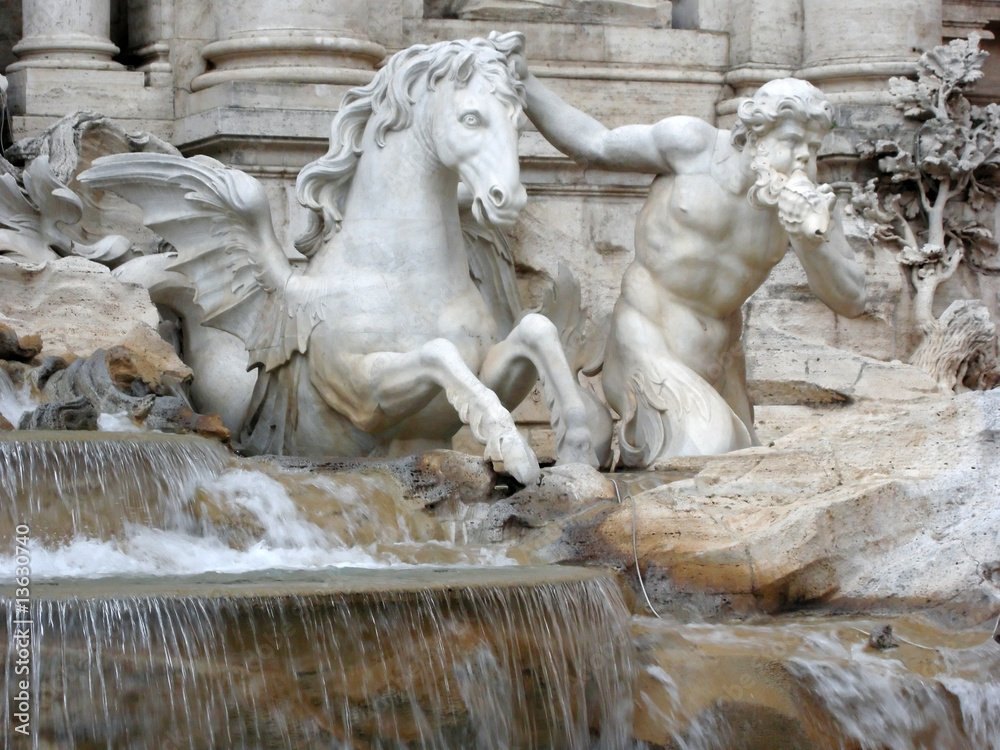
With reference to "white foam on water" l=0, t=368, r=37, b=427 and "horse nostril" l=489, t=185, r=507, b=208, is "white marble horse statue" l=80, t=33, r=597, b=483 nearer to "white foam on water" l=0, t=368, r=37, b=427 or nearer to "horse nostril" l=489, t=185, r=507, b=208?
"horse nostril" l=489, t=185, r=507, b=208

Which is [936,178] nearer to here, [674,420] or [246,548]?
[674,420]

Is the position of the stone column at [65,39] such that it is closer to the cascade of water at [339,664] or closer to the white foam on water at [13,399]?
the white foam on water at [13,399]

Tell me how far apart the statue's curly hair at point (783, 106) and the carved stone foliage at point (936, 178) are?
278cm

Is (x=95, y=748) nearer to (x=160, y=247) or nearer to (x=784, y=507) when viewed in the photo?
(x=784, y=507)

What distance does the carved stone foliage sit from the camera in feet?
32.7

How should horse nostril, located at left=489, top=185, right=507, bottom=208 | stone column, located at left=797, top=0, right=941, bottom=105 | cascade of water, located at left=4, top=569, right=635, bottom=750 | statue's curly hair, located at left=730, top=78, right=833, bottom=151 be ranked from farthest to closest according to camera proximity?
stone column, located at left=797, top=0, right=941, bottom=105
statue's curly hair, located at left=730, top=78, right=833, bottom=151
horse nostril, located at left=489, top=185, right=507, bottom=208
cascade of water, located at left=4, top=569, right=635, bottom=750

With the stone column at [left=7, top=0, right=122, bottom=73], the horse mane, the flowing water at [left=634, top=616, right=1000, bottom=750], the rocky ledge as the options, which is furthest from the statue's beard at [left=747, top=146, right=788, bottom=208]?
the stone column at [left=7, top=0, right=122, bottom=73]

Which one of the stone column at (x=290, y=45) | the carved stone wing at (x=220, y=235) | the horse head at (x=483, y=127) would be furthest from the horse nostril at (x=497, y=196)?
the stone column at (x=290, y=45)

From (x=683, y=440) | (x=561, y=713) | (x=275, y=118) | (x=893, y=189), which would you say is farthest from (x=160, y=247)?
(x=561, y=713)

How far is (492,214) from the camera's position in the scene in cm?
692

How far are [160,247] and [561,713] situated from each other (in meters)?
4.04

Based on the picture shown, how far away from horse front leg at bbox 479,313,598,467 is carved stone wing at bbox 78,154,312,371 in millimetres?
820

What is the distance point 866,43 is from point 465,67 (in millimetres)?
3716

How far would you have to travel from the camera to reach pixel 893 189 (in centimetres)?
1011
